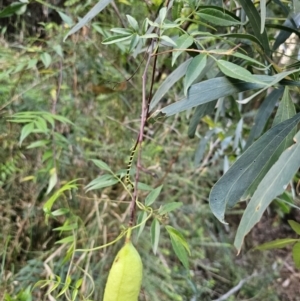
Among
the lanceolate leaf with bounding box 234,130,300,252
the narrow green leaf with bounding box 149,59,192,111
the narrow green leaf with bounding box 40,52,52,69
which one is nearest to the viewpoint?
the lanceolate leaf with bounding box 234,130,300,252

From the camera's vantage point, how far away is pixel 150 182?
4.01 feet

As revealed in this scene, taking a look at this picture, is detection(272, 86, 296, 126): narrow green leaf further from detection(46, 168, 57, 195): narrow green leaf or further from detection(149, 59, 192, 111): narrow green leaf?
detection(46, 168, 57, 195): narrow green leaf

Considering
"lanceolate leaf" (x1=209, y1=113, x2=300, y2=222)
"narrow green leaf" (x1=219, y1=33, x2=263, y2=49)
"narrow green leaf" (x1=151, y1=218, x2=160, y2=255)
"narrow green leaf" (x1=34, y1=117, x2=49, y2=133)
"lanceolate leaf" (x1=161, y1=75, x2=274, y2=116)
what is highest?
"narrow green leaf" (x1=219, y1=33, x2=263, y2=49)

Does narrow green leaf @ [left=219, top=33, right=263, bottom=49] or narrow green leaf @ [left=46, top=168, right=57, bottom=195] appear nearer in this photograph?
narrow green leaf @ [left=219, top=33, right=263, bottom=49]

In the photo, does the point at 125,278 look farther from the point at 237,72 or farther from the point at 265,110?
the point at 265,110

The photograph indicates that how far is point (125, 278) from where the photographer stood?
42 cm

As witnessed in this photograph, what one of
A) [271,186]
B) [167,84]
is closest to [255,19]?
[167,84]

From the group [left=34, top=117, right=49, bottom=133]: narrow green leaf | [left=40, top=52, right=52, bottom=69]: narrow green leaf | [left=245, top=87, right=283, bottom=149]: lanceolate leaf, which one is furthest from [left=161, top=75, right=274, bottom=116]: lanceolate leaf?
[left=40, top=52, right=52, bottom=69]: narrow green leaf

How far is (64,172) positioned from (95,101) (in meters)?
0.29

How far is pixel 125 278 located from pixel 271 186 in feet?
0.59

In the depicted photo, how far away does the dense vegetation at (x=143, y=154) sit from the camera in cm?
52

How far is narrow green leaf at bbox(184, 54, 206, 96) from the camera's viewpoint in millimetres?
468

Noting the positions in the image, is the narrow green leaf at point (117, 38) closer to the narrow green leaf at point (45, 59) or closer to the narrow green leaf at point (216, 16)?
the narrow green leaf at point (216, 16)

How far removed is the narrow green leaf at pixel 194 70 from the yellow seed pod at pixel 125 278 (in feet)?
0.67
